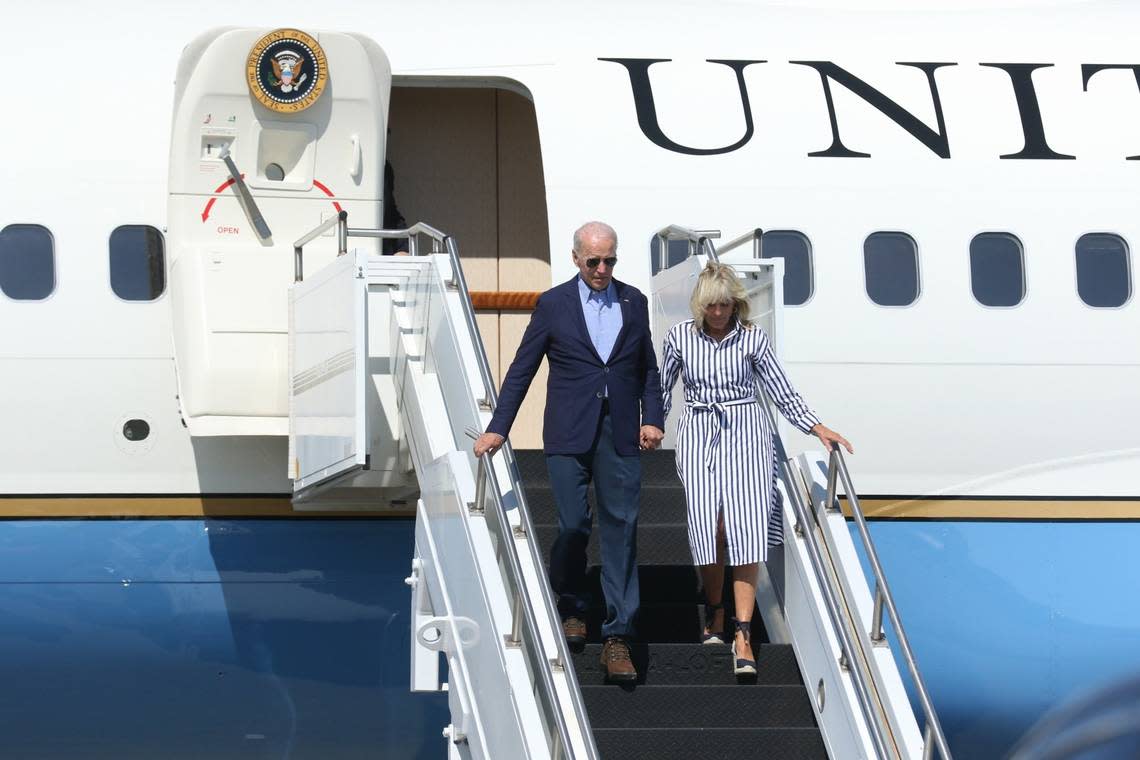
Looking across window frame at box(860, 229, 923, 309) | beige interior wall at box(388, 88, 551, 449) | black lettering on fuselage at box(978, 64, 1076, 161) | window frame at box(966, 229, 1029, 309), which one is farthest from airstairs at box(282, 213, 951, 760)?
black lettering on fuselage at box(978, 64, 1076, 161)

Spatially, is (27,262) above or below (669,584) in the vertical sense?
above

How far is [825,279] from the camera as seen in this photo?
7.42 meters

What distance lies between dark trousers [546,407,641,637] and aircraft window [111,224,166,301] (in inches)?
117

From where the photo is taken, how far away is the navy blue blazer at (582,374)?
16.1 ft

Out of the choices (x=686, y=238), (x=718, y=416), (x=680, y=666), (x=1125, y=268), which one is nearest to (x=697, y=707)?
(x=680, y=666)

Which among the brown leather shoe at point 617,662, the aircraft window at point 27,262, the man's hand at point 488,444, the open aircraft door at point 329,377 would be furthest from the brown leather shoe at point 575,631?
the aircraft window at point 27,262

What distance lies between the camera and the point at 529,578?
186 inches

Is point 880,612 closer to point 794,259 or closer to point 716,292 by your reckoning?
point 716,292

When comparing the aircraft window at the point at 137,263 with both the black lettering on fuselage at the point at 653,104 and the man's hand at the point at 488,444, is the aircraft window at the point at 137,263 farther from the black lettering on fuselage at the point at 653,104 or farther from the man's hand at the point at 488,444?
the man's hand at the point at 488,444

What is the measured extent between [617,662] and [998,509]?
3.24m

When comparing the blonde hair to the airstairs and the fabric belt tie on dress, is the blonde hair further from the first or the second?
the airstairs

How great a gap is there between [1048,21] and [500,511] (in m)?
5.40

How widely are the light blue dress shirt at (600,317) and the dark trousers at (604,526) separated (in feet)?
0.88

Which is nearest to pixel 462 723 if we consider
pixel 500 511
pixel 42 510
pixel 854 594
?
pixel 500 511
